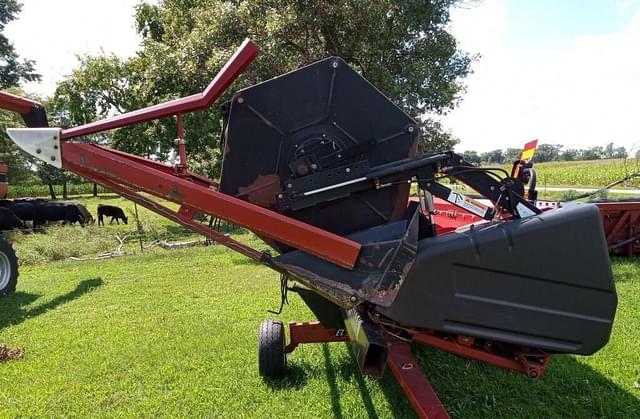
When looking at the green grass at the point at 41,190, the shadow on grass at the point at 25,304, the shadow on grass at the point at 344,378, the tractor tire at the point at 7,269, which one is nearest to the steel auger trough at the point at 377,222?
the shadow on grass at the point at 344,378

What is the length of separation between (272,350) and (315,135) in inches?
75.0

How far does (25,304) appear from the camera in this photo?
6.89 meters

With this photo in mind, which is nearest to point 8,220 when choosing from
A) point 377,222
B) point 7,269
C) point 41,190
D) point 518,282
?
point 7,269

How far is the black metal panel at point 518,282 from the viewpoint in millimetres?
2400

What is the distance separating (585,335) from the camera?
8.34ft

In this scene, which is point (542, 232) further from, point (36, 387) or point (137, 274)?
point (137, 274)

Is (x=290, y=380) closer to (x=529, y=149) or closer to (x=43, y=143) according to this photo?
(x=43, y=143)

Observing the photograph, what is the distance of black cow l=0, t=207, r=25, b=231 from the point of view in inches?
617

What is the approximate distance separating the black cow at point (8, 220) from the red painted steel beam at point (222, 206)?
15.6 metres

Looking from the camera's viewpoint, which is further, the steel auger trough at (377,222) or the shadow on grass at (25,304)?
the shadow on grass at (25,304)

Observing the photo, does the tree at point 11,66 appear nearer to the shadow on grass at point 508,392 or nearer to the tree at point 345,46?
the tree at point 345,46

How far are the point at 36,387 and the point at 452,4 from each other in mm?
11089

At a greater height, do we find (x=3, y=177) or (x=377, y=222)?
(x=377, y=222)

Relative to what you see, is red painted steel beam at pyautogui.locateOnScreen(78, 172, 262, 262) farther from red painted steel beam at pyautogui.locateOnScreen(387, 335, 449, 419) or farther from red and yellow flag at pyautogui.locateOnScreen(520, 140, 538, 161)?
red and yellow flag at pyautogui.locateOnScreen(520, 140, 538, 161)
